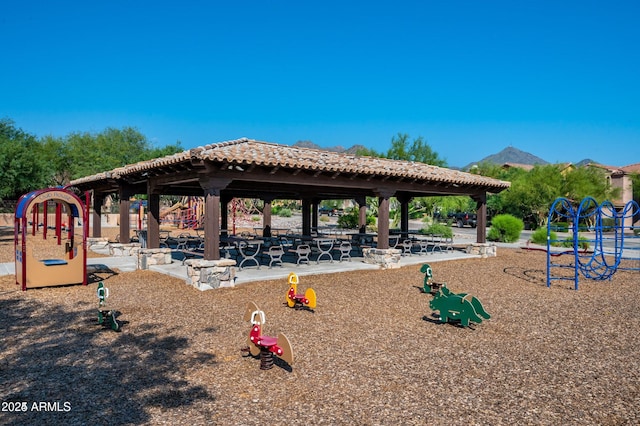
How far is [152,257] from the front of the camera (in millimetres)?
12531

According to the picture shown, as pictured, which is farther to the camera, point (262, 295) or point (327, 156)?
point (327, 156)

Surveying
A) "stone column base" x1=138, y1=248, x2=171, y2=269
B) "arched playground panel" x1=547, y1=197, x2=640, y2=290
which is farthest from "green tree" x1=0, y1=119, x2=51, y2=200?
"arched playground panel" x1=547, y1=197, x2=640, y2=290

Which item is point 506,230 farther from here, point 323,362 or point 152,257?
point 323,362

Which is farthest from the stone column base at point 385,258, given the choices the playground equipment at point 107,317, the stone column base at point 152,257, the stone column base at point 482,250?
the playground equipment at point 107,317

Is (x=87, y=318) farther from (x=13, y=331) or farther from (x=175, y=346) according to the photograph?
(x=175, y=346)

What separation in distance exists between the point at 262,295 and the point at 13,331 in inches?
166

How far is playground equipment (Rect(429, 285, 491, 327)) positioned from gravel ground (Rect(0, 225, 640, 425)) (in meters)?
0.19

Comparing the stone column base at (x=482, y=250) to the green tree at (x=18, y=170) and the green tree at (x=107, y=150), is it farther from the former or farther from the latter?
the green tree at (x=107, y=150)

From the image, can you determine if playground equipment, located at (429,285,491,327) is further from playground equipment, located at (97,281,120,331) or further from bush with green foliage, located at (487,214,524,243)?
bush with green foliage, located at (487,214,524,243)

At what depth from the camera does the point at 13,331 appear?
627 centimetres

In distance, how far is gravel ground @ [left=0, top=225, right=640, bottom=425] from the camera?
3.96m

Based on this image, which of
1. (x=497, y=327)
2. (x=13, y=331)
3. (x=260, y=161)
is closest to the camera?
(x=13, y=331)

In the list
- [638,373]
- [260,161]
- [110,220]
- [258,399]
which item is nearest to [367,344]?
[258,399]

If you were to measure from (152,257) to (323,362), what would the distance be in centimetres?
886
